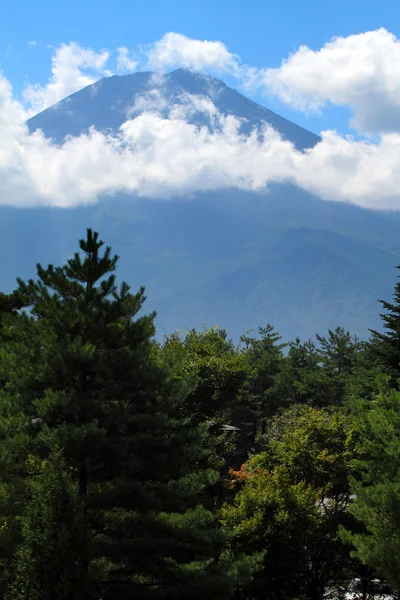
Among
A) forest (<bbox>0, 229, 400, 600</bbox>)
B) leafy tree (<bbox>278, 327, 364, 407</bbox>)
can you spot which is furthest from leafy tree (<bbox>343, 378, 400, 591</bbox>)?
leafy tree (<bbox>278, 327, 364, 407</bbox>)

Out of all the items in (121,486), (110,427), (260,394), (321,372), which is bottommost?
(121,486)

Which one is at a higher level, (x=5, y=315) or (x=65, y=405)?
(x=5, y=315)

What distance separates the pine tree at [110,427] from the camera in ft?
42.6

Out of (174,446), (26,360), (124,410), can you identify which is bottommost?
(174,446)

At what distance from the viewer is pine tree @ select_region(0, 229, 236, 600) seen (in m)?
13.0

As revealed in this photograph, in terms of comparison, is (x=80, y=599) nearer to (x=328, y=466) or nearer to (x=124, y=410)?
(x=124, y=410)

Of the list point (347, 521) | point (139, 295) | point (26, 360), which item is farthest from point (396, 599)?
point (26, 360)

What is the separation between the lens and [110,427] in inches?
540

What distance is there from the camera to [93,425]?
12.5m

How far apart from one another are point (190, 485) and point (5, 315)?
6.39 m

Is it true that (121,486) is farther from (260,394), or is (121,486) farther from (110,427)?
(260,394)

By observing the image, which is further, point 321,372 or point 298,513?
point 321,372

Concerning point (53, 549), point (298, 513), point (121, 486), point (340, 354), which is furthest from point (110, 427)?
point (340, 354)

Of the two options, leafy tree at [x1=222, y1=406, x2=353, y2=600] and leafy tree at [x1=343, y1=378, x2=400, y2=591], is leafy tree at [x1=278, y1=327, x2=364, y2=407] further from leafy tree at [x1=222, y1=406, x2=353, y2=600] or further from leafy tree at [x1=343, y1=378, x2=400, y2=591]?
leafy tree at [x1=343, y1=378, x2=400, y2=591]
